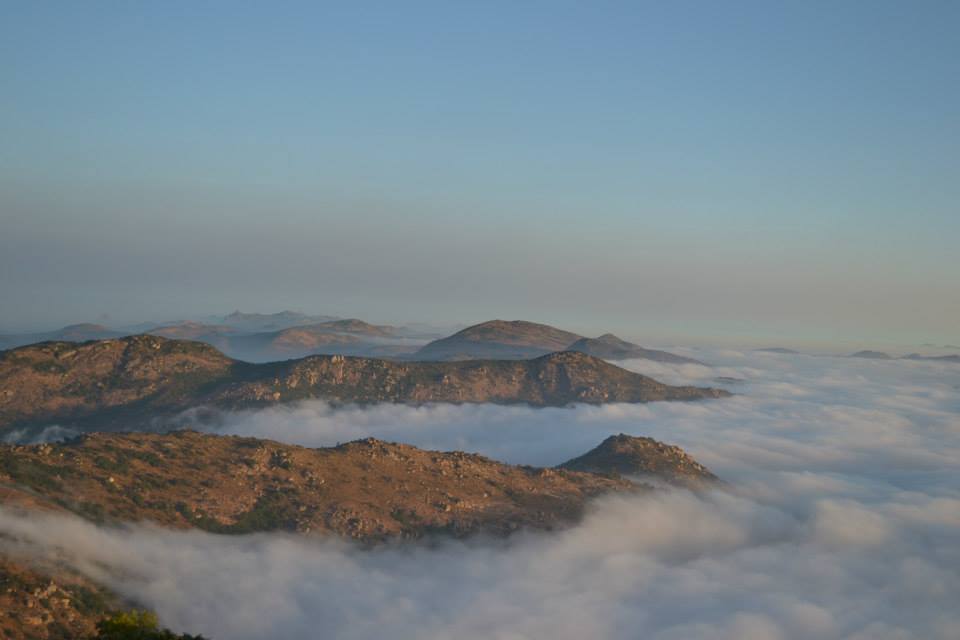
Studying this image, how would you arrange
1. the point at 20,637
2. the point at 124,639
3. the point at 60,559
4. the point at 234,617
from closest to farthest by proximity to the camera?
the point at 124,639, the point at 20,637, the point at 60,559, the point at 234,617

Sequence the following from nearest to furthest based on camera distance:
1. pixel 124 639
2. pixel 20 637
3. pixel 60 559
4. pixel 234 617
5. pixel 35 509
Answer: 1. pixel 124 639
2. pixel 20 637
3. pixel 60 559
4. pixel 35 509
5. pixel 234 617

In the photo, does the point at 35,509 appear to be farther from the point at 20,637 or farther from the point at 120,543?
the point at 20,637

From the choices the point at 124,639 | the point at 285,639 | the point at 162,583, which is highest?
the point at 124,639

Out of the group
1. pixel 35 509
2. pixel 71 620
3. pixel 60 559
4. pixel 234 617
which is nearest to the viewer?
pixel 71 620

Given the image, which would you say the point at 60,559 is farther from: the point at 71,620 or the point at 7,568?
the point at 71,620

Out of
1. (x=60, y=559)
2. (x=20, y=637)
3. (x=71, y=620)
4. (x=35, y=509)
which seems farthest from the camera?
(x=35, y=509)

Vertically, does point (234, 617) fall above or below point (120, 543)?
below

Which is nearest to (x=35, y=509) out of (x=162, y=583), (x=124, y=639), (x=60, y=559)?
(x=60, y=559)

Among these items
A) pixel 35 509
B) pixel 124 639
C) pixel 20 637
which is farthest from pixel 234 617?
pixel 124 639

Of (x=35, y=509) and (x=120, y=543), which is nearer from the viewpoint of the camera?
(x=35, y=509)
